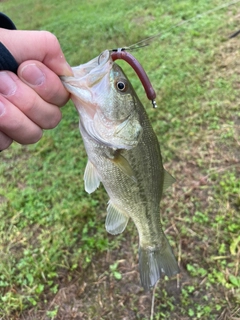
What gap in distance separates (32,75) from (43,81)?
0.05 m

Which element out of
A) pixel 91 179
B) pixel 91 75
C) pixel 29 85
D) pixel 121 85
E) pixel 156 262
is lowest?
pixel 156 262

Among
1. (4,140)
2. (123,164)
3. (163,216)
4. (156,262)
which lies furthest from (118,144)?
(163,216)

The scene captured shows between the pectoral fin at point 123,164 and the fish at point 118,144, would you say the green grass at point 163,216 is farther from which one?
the pectoral fin at point 123,164

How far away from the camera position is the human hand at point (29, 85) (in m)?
1.29

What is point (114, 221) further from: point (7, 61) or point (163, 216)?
point (163, 216)

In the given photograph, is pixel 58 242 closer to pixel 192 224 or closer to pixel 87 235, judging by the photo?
Result: pixel 87 235

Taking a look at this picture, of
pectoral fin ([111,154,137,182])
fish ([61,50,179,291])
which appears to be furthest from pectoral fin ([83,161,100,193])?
pectoral fin ([111,154,137,182])

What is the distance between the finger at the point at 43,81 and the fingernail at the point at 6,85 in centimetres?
4

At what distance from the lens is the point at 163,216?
3133 mm

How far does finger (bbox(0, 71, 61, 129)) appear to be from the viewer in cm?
129

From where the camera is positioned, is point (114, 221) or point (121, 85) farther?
point (114, 221)

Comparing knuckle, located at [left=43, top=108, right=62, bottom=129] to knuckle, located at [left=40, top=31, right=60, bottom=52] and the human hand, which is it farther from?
knuckle, located at [left=40, top=31, right=60, bottom=52]

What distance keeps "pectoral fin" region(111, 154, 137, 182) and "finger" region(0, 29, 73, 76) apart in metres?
0.47

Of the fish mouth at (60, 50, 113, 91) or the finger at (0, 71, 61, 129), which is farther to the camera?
the fish mouth at (60, 50, 113, 91)
